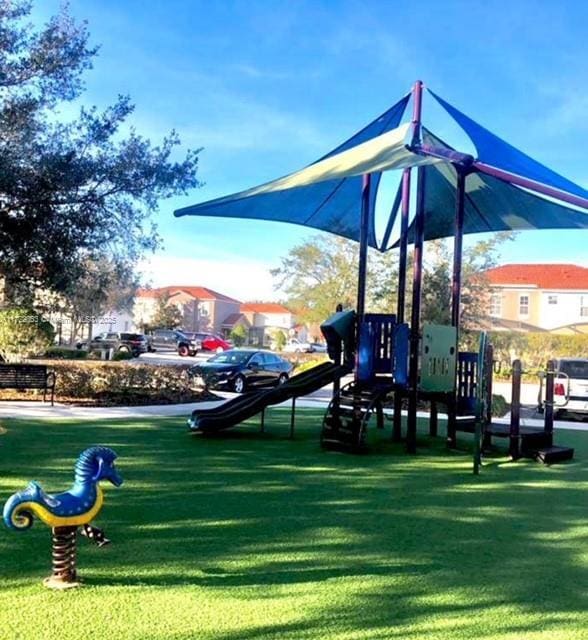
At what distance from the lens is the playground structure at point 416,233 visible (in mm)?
8648

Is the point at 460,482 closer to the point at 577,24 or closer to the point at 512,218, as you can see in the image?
the point at 512,218

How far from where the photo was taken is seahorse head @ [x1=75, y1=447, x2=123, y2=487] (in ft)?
12.7

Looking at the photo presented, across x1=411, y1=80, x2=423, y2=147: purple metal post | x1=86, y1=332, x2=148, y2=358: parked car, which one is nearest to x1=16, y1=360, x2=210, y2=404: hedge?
x1=411, y1=80, x2=423, y2=147: purple metal post

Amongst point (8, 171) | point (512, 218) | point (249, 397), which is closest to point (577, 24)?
point (512, 218)

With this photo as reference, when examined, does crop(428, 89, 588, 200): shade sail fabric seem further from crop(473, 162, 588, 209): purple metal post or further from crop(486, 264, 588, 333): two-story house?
crop(486, 264, 588, 333): two-story house

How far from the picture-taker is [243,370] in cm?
2014

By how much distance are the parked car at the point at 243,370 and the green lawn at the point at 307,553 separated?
428 inches

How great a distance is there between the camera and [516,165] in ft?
30.0

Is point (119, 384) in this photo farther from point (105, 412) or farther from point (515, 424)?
point (515, 424)

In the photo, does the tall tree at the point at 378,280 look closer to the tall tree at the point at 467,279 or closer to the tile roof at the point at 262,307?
the tall tree at the point at 467,279

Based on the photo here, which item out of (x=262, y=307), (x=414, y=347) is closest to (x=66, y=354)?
(x=414, y=347)

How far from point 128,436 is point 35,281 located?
4.11 metres

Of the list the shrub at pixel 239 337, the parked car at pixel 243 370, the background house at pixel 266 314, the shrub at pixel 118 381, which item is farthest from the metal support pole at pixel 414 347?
the background house at pixel 266 314

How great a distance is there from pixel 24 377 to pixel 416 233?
8.83 m
